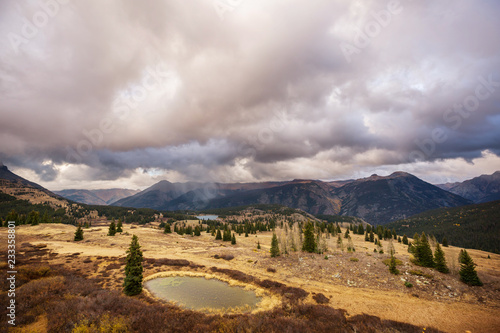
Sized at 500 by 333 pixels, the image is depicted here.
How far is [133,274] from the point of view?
2709 centimetres

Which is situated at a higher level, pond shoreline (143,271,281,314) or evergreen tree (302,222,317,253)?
evergreen tree (302,222,317,253)

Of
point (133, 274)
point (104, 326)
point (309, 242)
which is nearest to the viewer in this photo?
point (104, 326)

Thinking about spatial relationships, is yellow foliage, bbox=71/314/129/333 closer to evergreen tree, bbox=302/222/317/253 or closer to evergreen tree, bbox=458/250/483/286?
evergreen tree, bbox=302/222/317/253

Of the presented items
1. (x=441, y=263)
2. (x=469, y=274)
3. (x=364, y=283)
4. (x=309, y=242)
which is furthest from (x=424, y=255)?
(x=309, y=242)

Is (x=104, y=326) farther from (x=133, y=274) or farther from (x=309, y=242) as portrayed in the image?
(x=309, y=242)

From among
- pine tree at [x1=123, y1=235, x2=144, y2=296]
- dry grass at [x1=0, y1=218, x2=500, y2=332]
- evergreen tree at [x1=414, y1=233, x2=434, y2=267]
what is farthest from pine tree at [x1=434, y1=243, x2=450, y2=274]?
pine tree at [x1=123, y1=235, x2=144, y2=296]

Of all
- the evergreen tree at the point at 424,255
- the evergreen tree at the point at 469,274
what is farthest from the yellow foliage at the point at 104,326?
the evergreen tree at the point at 424,255

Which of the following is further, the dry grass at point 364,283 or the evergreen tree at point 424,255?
the evergreen tree at point 424,255

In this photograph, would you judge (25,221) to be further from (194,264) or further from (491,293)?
(491,293)

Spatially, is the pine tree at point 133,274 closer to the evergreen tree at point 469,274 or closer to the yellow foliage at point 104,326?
the yellow foliage at point 104,326

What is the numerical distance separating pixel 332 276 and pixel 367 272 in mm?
6703

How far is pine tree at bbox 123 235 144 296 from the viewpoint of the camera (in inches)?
1039

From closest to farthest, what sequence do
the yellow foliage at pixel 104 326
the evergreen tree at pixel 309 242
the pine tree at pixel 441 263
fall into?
1. the yellow foliage at pixel 104 326
2. the pine tree at pixel 441 263
3. the evergreen tree at pixel 309 242

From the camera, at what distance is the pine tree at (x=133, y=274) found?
86.6 ft
